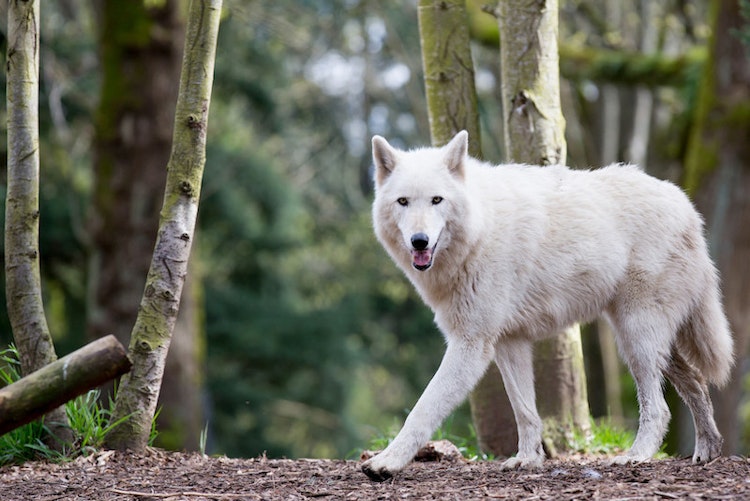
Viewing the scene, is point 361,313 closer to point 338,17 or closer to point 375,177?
point 338,17

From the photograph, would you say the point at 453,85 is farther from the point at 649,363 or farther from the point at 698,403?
the point at 698,403

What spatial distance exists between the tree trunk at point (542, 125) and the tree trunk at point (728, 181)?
4.94 m

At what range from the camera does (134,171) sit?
406 inches

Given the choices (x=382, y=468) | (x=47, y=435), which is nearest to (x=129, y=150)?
(x=47, y=435)

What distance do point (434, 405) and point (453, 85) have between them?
2.75 m

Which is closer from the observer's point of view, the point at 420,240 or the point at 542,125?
the point at 420,240

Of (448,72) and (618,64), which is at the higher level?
(618,64)

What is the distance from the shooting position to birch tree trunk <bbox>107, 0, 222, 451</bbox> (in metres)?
5.39

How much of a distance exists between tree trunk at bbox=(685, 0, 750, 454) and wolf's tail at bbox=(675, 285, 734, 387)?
5.36m

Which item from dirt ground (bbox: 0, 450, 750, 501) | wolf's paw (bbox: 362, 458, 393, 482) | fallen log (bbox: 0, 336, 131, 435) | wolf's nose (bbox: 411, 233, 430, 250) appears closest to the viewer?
dirt ground (bbox: 0, 450, 750, 501)

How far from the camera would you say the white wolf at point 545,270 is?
16.1 ft

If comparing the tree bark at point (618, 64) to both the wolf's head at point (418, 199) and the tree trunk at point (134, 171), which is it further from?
the wolf's head at point (418, 199)

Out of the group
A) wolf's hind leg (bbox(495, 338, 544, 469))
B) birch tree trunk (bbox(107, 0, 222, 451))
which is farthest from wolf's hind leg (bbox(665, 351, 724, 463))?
birch tree trunk (bbox(107, 0, 222, 451))

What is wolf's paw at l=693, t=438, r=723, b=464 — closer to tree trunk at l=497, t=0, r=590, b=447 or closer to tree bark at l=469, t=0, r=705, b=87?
tree trunk at l=497, t=0, r=590, b=447
